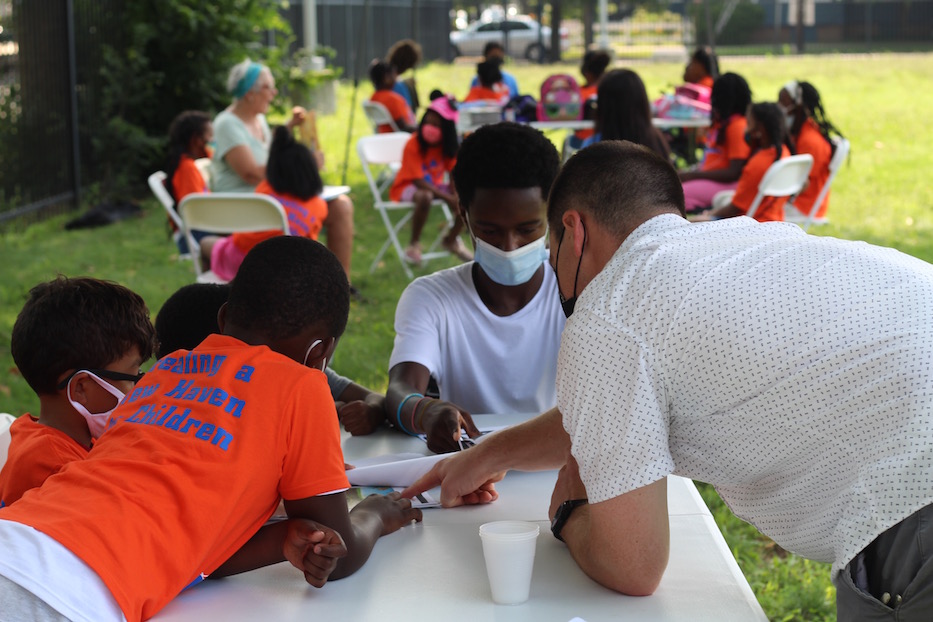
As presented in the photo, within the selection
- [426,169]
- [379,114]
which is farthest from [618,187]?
[379,114]

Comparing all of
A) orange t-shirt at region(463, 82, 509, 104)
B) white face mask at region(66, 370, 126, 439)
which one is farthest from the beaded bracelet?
orange t-shirt at region(463, 82, 509, 104)

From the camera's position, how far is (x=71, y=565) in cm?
142

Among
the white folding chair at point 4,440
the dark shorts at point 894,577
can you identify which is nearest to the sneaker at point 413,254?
the white folding chair at point 4,440

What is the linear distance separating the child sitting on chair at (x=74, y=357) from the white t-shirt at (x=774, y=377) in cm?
93

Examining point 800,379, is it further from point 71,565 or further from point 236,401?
point 71,565

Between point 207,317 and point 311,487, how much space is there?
0.82 meters

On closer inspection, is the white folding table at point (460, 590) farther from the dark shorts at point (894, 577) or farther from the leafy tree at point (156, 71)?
the leafy tree at point (156, 71)

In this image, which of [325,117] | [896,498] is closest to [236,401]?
[896,498]

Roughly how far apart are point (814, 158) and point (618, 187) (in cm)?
518

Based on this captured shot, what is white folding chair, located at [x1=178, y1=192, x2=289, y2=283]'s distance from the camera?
4777mm

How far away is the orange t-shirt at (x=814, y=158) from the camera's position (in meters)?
6.51

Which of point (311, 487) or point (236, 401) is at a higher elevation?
point (236, 401)

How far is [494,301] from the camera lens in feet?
9.02

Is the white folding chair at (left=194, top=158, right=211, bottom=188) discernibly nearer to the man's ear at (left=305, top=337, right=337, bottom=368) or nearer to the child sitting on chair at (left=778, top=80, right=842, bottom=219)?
the child sitting on chair at (left=778, top=80, right=842, bottom=219)
